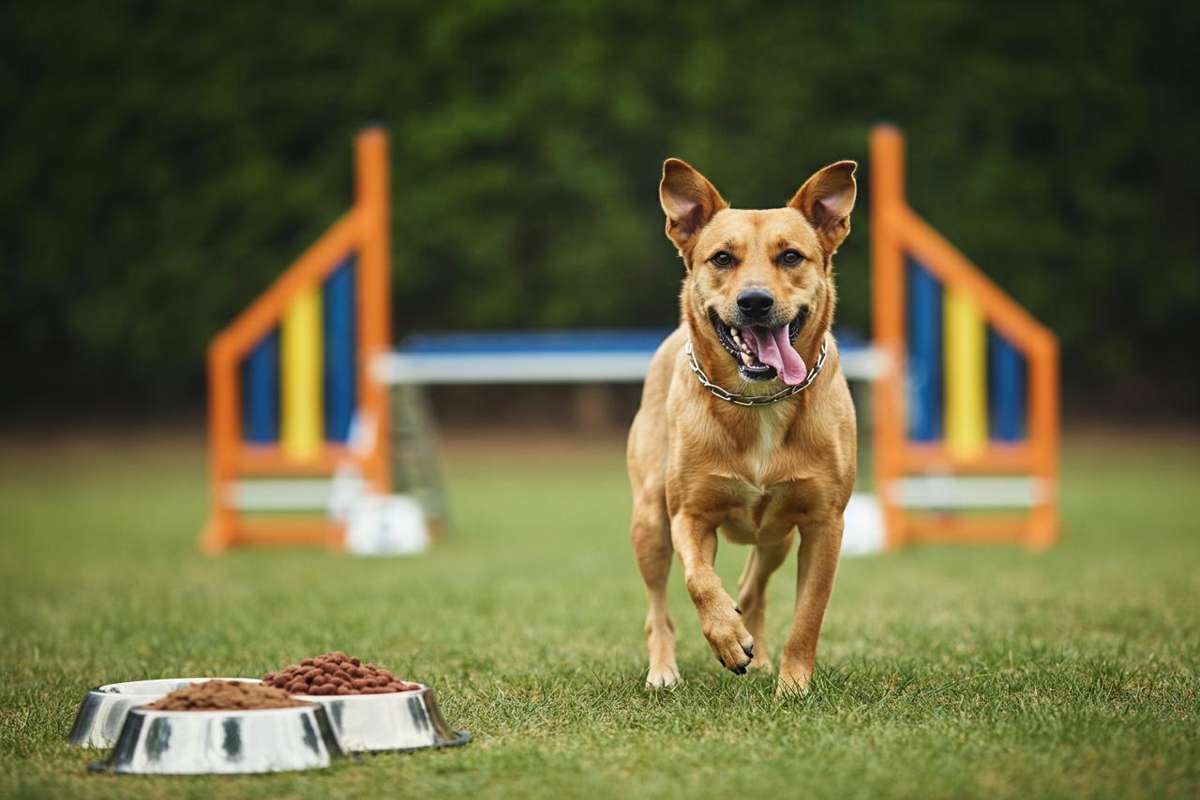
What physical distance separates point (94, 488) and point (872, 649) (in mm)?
14840

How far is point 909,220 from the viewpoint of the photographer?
11.3m

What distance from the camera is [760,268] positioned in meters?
4.74

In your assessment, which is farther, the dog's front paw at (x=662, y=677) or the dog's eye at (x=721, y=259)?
the dog's front paw at (x=662, y=677)

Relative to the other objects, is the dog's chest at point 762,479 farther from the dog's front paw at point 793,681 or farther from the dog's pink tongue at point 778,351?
the dog's front paw at point 793,681

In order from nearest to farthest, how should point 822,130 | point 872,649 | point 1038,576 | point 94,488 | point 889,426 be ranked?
point 872,649 → point 1038,576 → point 889,426 → point 94,488 → point 822,130

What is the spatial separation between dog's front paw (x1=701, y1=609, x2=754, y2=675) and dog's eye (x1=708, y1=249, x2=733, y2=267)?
1.10m

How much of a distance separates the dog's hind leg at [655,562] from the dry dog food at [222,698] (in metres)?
1.60

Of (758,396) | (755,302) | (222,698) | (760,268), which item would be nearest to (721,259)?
(760,268)

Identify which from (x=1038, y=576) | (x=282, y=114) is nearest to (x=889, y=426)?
(x=1038, y=576)

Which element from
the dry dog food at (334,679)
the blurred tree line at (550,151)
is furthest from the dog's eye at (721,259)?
the blurred tree line at (550,151)

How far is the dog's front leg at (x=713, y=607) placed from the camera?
14.6ft

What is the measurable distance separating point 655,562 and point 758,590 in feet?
1.54

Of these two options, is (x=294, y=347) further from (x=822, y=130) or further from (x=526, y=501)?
(x=822, y=130)

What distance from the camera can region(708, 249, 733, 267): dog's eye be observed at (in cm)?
482
